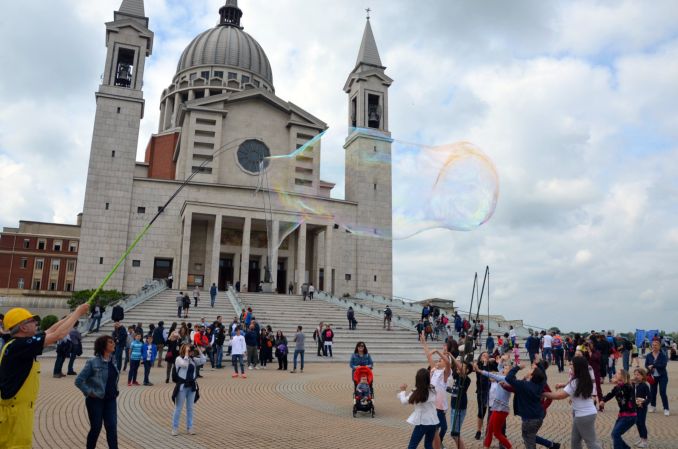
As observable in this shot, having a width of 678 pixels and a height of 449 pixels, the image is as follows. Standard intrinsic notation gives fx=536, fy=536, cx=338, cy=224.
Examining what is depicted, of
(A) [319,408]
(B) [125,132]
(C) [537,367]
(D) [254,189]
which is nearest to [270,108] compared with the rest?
(D) [254,189]

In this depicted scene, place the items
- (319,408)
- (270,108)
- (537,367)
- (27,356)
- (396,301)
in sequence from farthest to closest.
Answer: (270,108) → (396,301) → (319,408) → (537,367) → (27,356)

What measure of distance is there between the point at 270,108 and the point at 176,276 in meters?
22.2

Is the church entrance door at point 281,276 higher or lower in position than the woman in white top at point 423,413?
higher

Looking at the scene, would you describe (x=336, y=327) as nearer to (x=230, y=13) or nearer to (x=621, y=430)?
(x=621, y=430)

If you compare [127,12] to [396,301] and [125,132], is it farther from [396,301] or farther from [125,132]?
[396,301]

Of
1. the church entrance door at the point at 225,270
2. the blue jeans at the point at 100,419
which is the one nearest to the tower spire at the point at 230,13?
the church entrance door at the point at 225,270

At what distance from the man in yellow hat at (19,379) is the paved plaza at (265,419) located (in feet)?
14.4

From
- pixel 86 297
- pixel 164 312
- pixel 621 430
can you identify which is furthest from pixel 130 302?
pixel 621 430

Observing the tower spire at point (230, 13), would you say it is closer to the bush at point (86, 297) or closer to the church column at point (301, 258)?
the church column at point (301, 258)

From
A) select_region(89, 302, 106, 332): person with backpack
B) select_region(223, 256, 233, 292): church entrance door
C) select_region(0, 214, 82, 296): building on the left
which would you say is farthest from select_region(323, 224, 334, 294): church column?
select_region(0, 214, 82, 296): building on the left

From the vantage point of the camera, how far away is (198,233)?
2090 inches

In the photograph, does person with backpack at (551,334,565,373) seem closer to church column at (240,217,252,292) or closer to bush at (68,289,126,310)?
church column at (240,217,252,292)

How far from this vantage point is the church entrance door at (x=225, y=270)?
2106 inches

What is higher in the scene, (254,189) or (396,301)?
(254,189)
